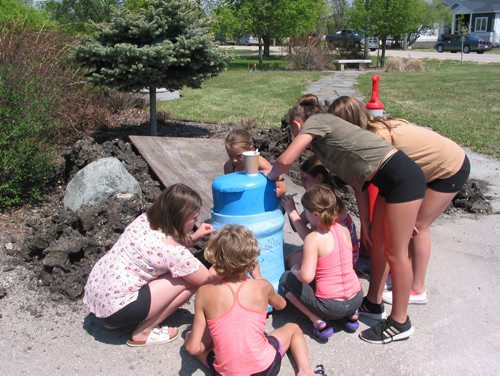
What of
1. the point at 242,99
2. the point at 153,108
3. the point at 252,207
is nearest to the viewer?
the point at 252,207

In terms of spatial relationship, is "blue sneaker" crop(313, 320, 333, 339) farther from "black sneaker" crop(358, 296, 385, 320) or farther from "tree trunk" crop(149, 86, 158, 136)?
"tree trunk" crop(149, 86, 158, 136)

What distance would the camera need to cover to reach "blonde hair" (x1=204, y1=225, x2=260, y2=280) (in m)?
2.68

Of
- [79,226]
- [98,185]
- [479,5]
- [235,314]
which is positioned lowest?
[79,226]

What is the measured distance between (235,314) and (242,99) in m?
11.5

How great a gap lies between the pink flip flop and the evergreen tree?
4314mm

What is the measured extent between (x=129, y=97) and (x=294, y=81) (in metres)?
10.3

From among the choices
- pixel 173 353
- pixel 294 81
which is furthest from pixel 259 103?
pixel 173 353

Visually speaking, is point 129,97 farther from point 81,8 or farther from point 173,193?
point 81,8

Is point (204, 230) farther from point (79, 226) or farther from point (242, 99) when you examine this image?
point (242, 99)

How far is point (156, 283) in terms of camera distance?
3.10 metres

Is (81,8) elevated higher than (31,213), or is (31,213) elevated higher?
(81,8)

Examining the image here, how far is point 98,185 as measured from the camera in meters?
4.83

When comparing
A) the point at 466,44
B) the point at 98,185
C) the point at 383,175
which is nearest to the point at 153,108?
the point at 98,185

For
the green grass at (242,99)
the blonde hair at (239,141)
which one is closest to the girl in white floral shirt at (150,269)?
the blonde hair at (239,141)
